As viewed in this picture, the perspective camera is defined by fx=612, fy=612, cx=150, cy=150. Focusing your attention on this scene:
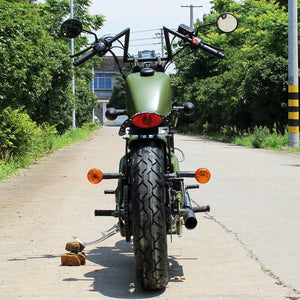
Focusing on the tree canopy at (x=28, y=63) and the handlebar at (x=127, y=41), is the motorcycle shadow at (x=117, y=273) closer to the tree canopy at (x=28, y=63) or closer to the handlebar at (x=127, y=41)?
the handlebar at (x=127, y=41)

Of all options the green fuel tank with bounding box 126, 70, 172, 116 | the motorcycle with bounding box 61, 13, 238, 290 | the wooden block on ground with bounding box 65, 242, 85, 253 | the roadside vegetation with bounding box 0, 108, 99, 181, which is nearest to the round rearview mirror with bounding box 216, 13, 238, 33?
the motorcycle with bounding box 61, 13, 238, 290

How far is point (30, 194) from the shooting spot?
9.97 metres

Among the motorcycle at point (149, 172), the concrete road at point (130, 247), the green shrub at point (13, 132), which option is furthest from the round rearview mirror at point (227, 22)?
the green shrub at point (13, 132)

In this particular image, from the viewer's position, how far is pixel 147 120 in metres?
4.43

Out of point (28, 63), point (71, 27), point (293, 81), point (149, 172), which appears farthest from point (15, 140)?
point (293, 81)

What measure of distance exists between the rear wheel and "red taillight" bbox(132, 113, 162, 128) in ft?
0.99

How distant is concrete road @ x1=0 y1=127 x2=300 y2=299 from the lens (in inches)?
175

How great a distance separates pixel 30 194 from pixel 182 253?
4.89 meters

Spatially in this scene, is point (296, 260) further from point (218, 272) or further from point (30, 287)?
point (30, 287)

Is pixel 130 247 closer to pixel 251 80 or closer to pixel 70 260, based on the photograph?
pixel 70 260

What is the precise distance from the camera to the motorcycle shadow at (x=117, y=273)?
4344 millimetres

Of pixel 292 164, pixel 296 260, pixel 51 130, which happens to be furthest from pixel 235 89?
pixel 296 260

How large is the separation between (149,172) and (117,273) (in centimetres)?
112

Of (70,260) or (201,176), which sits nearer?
(201,176)
